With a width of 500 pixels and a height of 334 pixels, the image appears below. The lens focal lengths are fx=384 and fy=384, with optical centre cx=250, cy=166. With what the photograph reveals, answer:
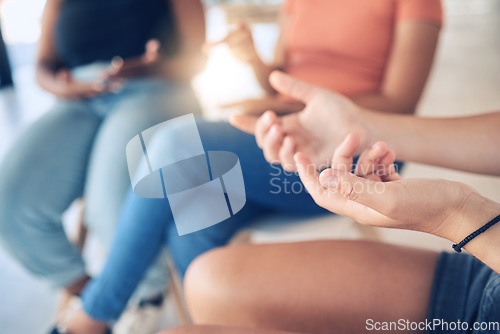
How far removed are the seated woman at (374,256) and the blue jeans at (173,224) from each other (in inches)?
2.1

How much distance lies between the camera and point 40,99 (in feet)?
7.86

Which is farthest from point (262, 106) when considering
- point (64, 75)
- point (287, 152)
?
point (64, 75)

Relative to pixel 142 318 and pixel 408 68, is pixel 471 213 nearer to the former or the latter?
pixel 408 68

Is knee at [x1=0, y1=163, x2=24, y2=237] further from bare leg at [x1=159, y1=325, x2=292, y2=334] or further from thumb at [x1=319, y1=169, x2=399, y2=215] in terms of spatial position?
thumb at [x1=319, y1=169, x2=399, y2=215]

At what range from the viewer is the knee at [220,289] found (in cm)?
44

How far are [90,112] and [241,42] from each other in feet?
1.39

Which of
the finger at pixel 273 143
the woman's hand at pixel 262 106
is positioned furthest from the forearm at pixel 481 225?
the woman's hand at pixel 262 106

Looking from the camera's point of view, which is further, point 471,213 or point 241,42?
point 241,42

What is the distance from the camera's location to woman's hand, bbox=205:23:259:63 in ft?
1.93

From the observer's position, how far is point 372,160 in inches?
13.8

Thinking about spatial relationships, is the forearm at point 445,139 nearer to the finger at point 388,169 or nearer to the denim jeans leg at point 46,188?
the finger at point 388,169

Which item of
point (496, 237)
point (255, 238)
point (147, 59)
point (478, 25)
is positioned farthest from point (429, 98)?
point (478, 25)

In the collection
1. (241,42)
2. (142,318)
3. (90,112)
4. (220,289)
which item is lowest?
(142,318)

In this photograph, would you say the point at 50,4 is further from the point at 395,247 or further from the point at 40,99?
the point at 40,99
